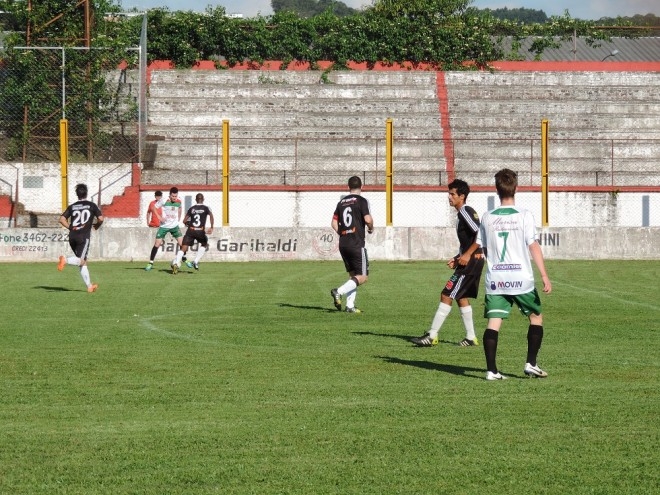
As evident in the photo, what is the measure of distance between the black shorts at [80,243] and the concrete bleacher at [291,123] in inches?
573

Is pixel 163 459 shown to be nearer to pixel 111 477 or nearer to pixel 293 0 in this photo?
pixel 111 477

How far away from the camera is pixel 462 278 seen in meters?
12.7

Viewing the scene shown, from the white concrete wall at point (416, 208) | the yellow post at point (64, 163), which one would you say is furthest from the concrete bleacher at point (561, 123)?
the yellow post at point (64, 163)

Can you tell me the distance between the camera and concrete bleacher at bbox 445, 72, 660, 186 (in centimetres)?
3788

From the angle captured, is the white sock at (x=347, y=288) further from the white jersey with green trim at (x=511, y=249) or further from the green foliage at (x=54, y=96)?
the green foliage at (x=54, y=96)

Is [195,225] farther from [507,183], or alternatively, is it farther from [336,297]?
[507,183]

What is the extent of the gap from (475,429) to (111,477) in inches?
102

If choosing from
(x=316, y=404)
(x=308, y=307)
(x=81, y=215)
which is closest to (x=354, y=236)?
(x=308, y=307)

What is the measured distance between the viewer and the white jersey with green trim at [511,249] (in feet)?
32.3

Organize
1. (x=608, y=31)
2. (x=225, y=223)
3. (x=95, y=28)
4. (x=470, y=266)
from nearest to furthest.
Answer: (x=470, y=266)
(x=225, y=223)
(x=95, y=28)
(x=608, y=31)

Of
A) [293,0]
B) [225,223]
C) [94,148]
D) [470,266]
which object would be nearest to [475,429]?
[470,266]

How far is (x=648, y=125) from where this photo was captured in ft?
132

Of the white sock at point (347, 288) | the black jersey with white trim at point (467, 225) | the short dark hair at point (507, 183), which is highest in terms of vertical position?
the short dark hair at point (507, 183)

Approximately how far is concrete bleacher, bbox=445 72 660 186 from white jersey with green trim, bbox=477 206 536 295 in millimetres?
25981
